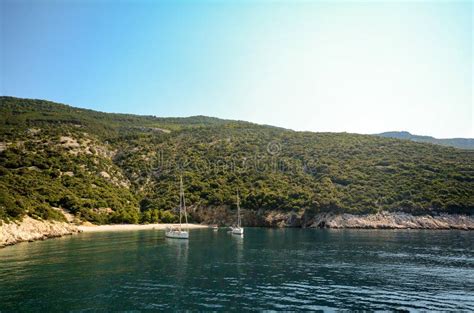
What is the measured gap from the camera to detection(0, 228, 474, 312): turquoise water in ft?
94.3

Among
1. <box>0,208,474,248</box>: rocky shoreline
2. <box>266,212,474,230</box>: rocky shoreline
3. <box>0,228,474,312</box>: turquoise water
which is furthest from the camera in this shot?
<box>266,212,474,230</box>: rocky shoreline

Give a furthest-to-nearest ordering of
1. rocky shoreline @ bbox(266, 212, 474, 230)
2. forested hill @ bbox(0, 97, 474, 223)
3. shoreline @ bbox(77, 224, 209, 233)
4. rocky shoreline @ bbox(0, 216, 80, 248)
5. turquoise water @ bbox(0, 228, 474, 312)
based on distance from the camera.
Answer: forested hill @ bbox(0, 97, 474, 223) < rocky shoreline @ bbox(266, 212, 474, 230) < shoreline @ bbox(77, 224, 209, 233) < rocky shoreline @ bbox(0, 216, 80, 248) < turquoise water @ bbox(0, 228, 474, 312)

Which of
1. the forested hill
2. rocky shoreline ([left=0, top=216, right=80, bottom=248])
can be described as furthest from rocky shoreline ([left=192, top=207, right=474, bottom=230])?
rocky shoreline ([left=0, top=216, right=80, bottom=248])

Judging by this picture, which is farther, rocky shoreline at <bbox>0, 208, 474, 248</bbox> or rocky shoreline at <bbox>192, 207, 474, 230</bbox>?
rocky shoreline at <bbox>192, 207, 474, 230</bbox>

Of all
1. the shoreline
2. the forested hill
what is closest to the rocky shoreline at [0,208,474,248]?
the shoreline

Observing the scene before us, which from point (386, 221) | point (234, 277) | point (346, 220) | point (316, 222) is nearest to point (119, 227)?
point (316, 222)

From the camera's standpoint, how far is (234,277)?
1499 inches

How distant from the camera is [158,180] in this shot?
13988 centimetres

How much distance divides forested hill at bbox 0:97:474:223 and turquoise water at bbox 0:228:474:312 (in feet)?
113

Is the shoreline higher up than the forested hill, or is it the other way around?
the forested hill

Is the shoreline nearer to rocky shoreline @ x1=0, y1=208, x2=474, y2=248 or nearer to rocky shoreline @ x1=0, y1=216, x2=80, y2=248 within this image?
rocky shoreline @ x1=0, y1=208, x2=474, y2=248

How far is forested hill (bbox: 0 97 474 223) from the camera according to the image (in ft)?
336

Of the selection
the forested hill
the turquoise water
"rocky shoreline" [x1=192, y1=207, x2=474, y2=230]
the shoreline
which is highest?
the forested hill

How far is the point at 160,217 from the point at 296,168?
52.9 metres
